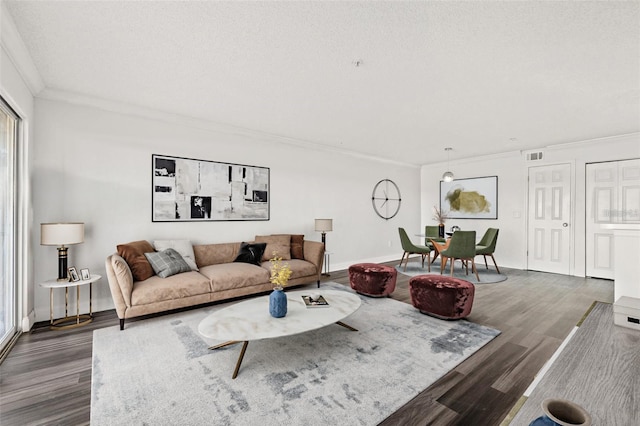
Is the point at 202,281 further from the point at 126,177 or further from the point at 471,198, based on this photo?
the point at 471,198

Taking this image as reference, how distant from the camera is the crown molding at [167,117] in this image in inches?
133

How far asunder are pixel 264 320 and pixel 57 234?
2320 millimetres

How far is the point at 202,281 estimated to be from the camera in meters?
3.50

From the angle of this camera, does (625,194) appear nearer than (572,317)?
No

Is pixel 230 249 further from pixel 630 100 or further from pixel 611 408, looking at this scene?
pixel 630 100

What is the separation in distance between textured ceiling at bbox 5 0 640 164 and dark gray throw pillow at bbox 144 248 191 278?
186 cm

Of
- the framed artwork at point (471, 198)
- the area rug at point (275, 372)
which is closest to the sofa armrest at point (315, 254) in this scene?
the area rug at point (275, 372)

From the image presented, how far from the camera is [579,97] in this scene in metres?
3.42

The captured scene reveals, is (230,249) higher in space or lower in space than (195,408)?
higher

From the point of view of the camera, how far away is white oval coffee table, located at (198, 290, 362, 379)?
2.19 meters

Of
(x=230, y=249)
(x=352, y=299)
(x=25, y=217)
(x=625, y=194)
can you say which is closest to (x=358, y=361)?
(x=352, y=299)

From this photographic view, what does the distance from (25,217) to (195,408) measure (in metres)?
2.76

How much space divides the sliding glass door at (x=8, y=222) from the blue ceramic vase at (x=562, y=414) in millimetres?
3778

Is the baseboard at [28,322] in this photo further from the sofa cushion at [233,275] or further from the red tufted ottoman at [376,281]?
the red tufted ottoman at [376,281]
